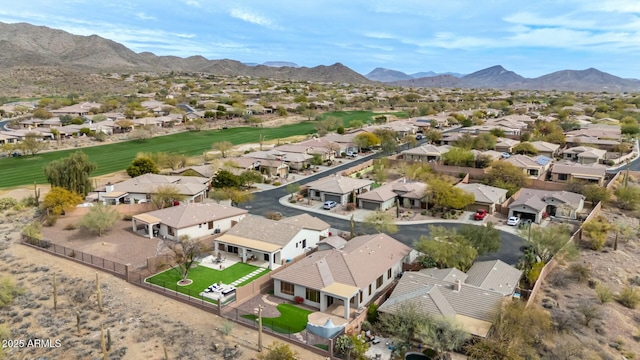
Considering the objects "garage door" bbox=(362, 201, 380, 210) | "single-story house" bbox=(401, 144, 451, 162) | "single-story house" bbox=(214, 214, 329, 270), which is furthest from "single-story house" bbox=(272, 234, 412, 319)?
"single-story house" bbox=(401, 144, 451, 162)

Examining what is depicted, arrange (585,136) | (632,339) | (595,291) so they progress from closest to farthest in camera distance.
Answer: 1. (632,339)
2. (595,291)
3. (585,136)

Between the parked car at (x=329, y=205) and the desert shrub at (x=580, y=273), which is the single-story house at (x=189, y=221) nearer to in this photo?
the parked car at (x=329, y=205)

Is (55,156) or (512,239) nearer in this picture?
(512,239)

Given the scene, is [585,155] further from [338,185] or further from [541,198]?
[338,185]

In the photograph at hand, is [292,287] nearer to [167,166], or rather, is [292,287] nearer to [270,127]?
[167,166]

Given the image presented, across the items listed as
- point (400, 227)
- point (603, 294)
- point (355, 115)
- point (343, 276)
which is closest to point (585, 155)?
point (400, 227)

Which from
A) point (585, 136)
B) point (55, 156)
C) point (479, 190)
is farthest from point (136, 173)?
point (585, 136)
